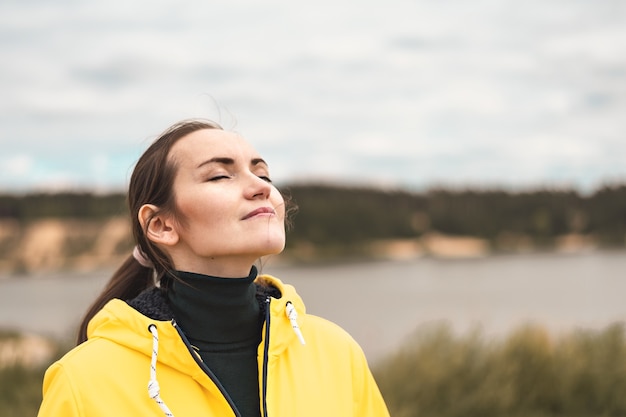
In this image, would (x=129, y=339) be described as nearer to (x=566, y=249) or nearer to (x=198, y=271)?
(x=198, y=271)

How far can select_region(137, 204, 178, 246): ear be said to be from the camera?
1.75 metres

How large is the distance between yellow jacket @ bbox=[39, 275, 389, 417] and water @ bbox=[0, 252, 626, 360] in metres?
4.94

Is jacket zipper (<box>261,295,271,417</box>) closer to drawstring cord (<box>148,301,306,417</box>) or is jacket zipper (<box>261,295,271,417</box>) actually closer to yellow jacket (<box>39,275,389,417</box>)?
yellow jacket (<box>39,275,389,417</box>)

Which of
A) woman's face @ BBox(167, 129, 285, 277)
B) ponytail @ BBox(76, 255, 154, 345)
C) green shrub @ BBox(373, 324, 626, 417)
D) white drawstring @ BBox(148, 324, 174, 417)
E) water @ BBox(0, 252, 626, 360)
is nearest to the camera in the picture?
white drawstring @ BBox(148, 324, 174, 417)

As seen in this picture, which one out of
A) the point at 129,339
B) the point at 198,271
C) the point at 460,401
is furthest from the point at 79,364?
the point at 460,401

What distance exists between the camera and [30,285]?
50.5m

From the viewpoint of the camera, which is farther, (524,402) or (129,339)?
(524,402)

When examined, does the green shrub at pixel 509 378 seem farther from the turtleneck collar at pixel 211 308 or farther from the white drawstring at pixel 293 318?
the turtleneck collar at pixel 211 308

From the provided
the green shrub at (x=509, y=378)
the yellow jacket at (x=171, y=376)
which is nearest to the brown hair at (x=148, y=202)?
the yellow jacket at (x=171, y=376)

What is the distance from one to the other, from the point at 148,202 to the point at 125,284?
1.07ft

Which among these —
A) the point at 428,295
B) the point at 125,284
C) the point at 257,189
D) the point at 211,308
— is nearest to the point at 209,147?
the point at 257,189

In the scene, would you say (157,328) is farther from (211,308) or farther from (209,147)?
(209,147)

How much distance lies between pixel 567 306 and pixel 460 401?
65.0 ft

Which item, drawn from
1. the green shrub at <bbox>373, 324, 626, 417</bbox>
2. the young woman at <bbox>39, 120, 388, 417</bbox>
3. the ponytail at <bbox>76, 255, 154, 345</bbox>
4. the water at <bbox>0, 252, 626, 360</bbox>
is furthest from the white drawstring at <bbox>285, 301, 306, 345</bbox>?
the water at <bbox>0, 252, 626, 360</bbox>
